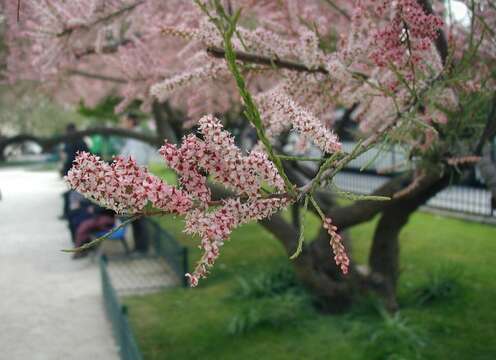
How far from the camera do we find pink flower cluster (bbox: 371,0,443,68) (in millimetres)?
2449

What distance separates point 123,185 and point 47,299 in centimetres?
696

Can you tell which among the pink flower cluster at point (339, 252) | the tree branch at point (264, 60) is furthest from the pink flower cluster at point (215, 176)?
the tree branch at point (264, 60)

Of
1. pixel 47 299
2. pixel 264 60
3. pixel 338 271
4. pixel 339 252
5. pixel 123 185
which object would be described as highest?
pixel 264 60

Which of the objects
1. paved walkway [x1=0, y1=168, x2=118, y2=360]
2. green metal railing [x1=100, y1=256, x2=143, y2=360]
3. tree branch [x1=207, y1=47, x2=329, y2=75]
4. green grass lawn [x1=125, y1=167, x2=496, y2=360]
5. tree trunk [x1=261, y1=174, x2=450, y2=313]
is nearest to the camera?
tree branch [x1=207, y1=47, x2=329, y2=75]

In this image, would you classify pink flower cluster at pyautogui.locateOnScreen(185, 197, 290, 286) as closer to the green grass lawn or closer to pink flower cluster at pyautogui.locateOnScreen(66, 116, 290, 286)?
pink flower cluster at pyautogui.locateOnScreen(66, 116, 290, 286)

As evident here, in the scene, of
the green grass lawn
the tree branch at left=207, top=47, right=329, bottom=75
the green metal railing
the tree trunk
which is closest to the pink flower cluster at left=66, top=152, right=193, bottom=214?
the tree branch at left=207, top=47, right=329, bottom=75

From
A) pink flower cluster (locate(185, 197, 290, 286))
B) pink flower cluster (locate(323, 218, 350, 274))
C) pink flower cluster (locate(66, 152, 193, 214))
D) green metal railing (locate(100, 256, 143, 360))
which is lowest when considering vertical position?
green metal railing (locate(100, 256, 143, 360))

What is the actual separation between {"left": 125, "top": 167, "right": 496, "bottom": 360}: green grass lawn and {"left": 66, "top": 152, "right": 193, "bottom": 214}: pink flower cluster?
4.47 m

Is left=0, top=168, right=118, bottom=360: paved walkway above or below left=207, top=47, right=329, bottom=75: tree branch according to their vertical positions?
below

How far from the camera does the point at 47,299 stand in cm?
790

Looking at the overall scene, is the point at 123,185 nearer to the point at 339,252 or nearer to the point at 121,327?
the point at 339,252

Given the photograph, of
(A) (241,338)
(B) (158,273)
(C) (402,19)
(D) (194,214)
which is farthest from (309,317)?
(D) (194,214)

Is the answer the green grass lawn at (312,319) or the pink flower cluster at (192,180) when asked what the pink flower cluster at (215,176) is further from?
the green grass lawn at (312,319)

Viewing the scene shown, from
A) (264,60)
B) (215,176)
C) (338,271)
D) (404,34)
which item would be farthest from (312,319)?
(215,176)
